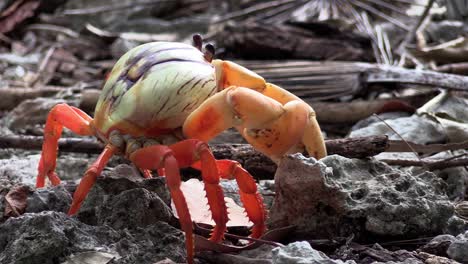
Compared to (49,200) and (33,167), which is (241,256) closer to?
(49,200)

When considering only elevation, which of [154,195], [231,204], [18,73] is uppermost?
[154,195]

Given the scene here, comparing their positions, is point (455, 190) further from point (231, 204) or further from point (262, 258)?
point (262, 258)

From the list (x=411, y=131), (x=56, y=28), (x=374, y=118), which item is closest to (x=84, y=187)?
(x=411, y=131)

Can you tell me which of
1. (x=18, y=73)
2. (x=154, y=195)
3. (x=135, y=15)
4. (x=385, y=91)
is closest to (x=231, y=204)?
(x=154, y=195)

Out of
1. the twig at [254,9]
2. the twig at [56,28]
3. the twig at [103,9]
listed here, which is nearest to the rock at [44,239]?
the twig at [254,9]

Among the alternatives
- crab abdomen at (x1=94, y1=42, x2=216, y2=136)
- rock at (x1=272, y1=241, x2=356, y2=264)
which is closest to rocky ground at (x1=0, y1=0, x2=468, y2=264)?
rock at (x1=272, y1=241, x2=356, y2=264)

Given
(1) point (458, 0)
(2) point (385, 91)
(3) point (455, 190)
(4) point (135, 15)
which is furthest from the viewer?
(4) point (135, 15)
